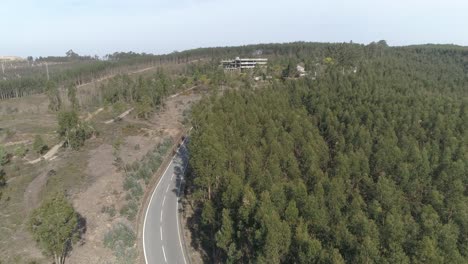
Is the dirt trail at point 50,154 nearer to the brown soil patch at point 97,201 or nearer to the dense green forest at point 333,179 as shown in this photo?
the brown soil patch at point 97,201

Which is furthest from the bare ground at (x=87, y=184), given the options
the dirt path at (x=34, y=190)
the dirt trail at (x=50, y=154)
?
the dirt trail at (x=50, y=154)

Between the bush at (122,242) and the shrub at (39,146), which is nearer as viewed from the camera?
the bush at (122,242)

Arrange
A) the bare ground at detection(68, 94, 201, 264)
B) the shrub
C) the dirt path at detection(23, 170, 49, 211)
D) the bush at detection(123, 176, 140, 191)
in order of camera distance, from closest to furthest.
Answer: the bare ground at detection(68, 94, 201, 264)
the dirt path at detection(23, 170, 49, 211)
the bush at detection(123, 176, 140, 191)
the shrub

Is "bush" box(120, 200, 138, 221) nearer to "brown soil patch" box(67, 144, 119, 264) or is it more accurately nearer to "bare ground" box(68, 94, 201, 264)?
"bare ground" box(68, 94, 201, 264)

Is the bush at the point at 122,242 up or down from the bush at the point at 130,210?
down

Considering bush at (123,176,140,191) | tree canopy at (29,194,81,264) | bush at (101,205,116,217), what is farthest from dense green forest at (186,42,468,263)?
tree canopy at (29,194,81,264)

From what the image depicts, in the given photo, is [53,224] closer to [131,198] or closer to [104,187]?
[131,198]
